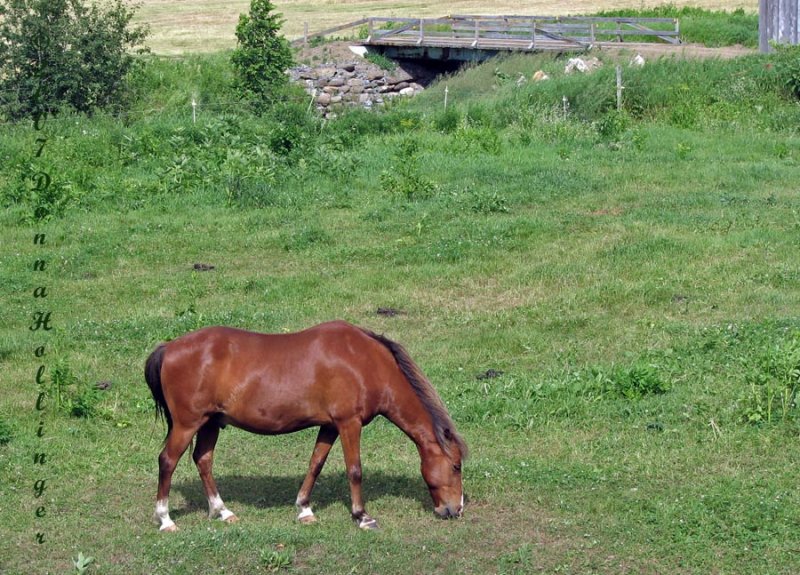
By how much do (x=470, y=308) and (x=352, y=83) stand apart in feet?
101

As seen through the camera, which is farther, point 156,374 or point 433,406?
point 433,406

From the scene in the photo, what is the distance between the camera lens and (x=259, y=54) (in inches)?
1374

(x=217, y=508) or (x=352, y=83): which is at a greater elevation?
(x=352, y=83)

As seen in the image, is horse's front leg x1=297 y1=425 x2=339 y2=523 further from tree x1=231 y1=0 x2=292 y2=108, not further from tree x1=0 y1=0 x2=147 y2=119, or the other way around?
tree x1=231 y1=0 x2=292 y2=108

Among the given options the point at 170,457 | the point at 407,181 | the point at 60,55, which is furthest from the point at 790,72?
the point at 170,457

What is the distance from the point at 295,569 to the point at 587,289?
8.33 metres

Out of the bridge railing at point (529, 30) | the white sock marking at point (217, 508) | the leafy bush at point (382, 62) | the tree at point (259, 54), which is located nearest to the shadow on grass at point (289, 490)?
the white sock marking at point (217, 508)

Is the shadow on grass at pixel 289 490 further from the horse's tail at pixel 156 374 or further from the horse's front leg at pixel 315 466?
the horse's tail at pixel 156 374

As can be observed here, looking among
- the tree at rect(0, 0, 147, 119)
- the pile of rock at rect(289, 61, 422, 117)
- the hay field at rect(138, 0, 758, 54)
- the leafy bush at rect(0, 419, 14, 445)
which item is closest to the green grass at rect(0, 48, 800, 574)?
the leafy bush at rect(0, 419, 14, 445)

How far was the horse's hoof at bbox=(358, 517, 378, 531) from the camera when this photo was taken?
8495 millimetres

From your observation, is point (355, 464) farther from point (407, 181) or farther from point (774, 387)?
point (407, 181)

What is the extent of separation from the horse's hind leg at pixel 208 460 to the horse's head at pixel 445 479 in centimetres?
153

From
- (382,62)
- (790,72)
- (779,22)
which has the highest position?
(779,22)

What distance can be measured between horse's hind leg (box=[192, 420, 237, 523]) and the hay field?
Answer: 1758 inches
